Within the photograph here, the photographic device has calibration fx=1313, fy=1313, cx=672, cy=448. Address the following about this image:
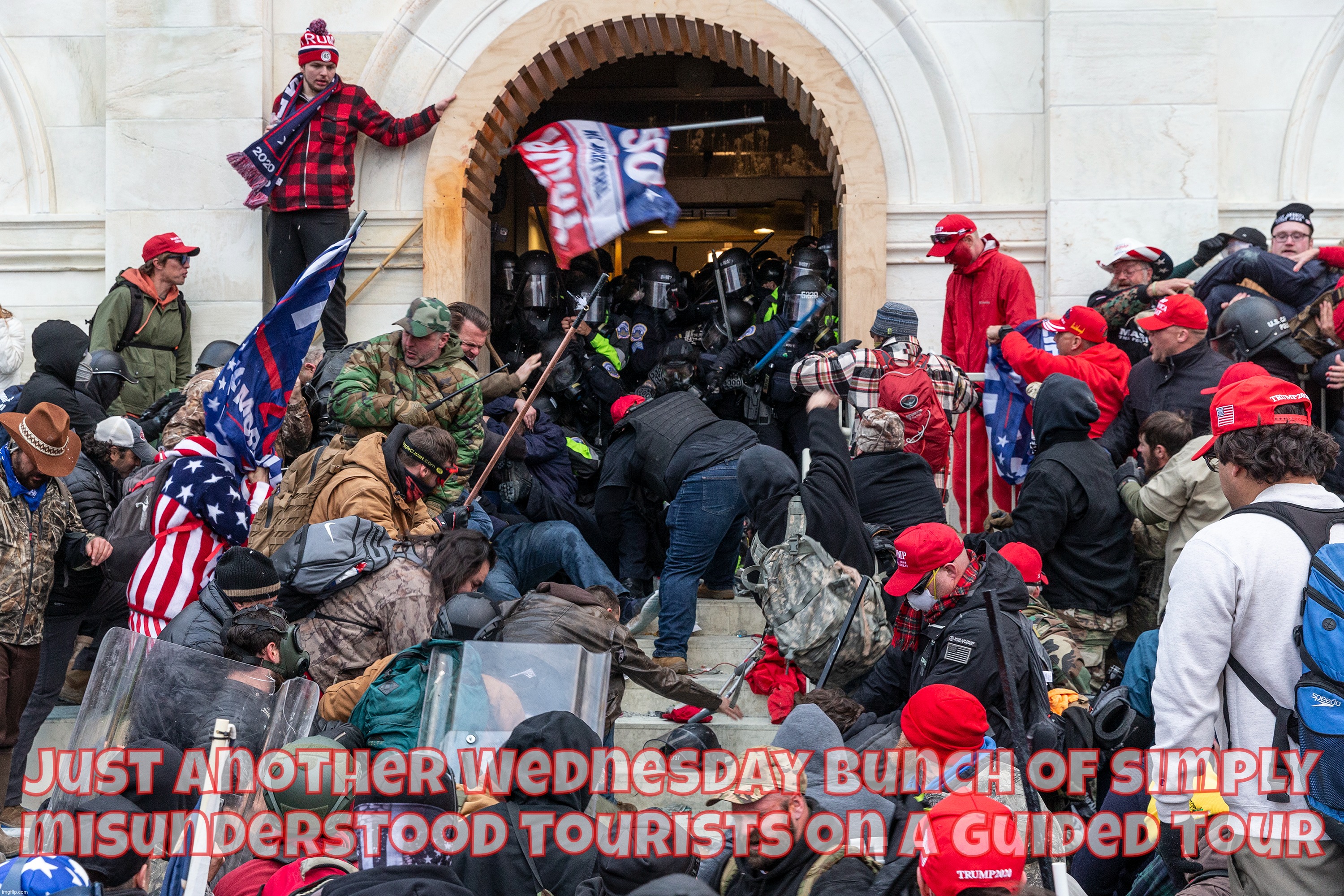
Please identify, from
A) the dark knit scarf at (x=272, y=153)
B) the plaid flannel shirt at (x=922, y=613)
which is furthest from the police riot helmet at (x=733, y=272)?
the plaid flannel shirt at (x=922, y=613)

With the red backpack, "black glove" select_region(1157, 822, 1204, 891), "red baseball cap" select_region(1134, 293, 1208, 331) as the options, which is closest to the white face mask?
"black glove" select_region(1157, 822, 1204, 891)

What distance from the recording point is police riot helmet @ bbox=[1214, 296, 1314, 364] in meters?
7.17

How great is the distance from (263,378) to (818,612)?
3.15 meters

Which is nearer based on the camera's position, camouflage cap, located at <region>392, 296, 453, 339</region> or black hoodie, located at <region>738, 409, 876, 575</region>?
black hoodie, located at <region>738, 409, 876, 575</region>

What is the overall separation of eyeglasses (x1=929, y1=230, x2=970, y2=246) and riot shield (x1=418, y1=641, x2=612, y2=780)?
4.66 meters

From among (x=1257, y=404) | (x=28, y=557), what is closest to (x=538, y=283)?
(x=28, y=557)

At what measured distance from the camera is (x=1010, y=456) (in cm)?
793

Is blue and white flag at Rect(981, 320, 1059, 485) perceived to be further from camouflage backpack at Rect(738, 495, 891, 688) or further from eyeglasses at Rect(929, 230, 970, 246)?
camouflage backpack at Rect(738, 495, 891, 688)

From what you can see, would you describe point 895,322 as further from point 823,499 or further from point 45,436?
point 45,436

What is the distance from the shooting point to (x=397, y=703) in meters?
4.52

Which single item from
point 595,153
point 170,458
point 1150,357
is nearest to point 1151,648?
point 1150,357

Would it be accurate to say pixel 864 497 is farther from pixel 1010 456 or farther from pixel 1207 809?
pixel 1207 809

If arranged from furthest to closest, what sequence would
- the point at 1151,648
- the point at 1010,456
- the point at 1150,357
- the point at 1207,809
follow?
the point at 1010,456 → the point at 1150,357 → the point at 1151,648 → the point at 1207,809

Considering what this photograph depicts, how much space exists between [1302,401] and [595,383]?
6675 mm
